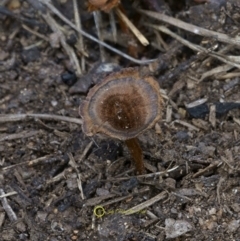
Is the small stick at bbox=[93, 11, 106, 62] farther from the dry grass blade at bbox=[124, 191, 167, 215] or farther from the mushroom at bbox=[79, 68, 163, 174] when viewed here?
the dry grass blade at bbox=[124, 191, 167, 215]

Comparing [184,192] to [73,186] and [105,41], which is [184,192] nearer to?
[73,186]

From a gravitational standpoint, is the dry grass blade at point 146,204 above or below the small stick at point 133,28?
below

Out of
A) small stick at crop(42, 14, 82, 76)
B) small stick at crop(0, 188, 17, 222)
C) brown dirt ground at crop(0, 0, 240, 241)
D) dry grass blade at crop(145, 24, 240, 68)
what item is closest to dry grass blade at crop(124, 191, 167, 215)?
brown dirt ground at crop(0, 0, 240, 241)

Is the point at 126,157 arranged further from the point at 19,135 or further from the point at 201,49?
the point at 201,49

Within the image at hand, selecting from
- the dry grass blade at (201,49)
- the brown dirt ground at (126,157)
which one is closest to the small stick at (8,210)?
the brown dirt ground at (126,157)

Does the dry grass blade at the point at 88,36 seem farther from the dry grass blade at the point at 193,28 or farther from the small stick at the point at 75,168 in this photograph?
the small stick at the point at 75,168

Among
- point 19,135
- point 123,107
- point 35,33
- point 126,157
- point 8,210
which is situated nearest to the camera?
point 123,107

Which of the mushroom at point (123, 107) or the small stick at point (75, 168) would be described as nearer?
the mushroom at point (123, 107)

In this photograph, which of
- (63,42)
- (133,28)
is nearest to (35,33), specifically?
(63,42)
